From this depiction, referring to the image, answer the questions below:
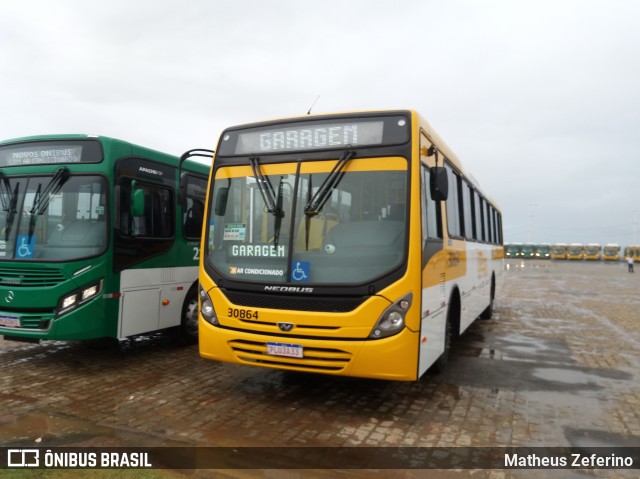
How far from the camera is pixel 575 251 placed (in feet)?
257

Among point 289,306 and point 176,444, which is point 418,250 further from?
point 176,444

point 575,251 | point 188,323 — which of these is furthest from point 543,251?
point 188,323

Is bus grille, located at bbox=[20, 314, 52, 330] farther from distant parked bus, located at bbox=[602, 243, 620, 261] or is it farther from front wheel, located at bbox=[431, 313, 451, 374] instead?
distant parked bus, located at bbox=[602, 243, 620, 261]

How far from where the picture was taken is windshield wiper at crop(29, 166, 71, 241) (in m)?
6.96

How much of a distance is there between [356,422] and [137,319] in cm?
394

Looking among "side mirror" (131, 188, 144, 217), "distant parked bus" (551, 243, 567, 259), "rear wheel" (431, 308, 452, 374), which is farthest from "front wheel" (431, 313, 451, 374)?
"distant parked bus" (551, 243, 567, 259)

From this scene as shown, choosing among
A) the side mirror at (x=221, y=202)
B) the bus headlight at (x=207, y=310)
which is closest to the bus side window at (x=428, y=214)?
the side mirror at (x=221, y=202)

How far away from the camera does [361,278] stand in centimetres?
511

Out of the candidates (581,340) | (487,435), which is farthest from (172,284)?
(581,340)

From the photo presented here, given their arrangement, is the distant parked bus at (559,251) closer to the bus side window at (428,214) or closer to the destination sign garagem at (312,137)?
the bus side window at (428,214)

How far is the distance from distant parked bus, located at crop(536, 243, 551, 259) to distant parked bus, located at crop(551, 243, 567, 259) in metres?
1.34

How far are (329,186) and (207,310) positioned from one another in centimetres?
207

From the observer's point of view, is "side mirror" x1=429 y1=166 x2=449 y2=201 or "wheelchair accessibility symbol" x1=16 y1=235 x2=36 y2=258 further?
"wheelchair accessibility symbol" x1=16 y1=235 x2=36 y2=258

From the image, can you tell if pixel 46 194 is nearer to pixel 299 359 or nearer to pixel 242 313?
pixel 242 313
